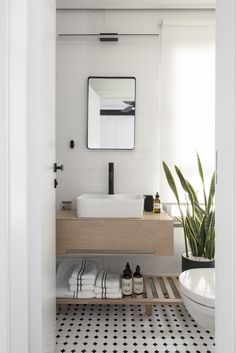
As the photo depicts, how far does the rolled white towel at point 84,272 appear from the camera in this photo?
1918mm

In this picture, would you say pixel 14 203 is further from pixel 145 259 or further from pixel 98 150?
pixel 145 259

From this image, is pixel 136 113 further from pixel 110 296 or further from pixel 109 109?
pixel 110 296

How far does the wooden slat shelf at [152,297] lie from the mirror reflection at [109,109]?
1219 millimetres

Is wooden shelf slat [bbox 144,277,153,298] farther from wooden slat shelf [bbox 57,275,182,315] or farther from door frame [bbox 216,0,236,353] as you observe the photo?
door frame [bbox 216,0,236,353]

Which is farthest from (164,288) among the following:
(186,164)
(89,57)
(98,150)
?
(89,57)

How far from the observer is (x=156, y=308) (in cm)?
209

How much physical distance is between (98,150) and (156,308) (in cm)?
138

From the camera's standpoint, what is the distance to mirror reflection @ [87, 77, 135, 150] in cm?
233

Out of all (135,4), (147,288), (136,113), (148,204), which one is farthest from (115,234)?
(135,4)

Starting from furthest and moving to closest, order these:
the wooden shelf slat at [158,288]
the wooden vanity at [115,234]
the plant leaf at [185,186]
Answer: the plant leaf at [185,186] < the wooden shelf slat at [158,288] < the wooden vanity at [115,234]

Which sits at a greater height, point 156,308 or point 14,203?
point 14,203

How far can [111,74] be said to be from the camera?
2.33 meters

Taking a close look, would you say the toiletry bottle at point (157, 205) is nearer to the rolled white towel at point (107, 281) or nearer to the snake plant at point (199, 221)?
the snake plant at point (199, 221)

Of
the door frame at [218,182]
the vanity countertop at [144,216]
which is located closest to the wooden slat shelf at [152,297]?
the vanity countertop at [144,216]
